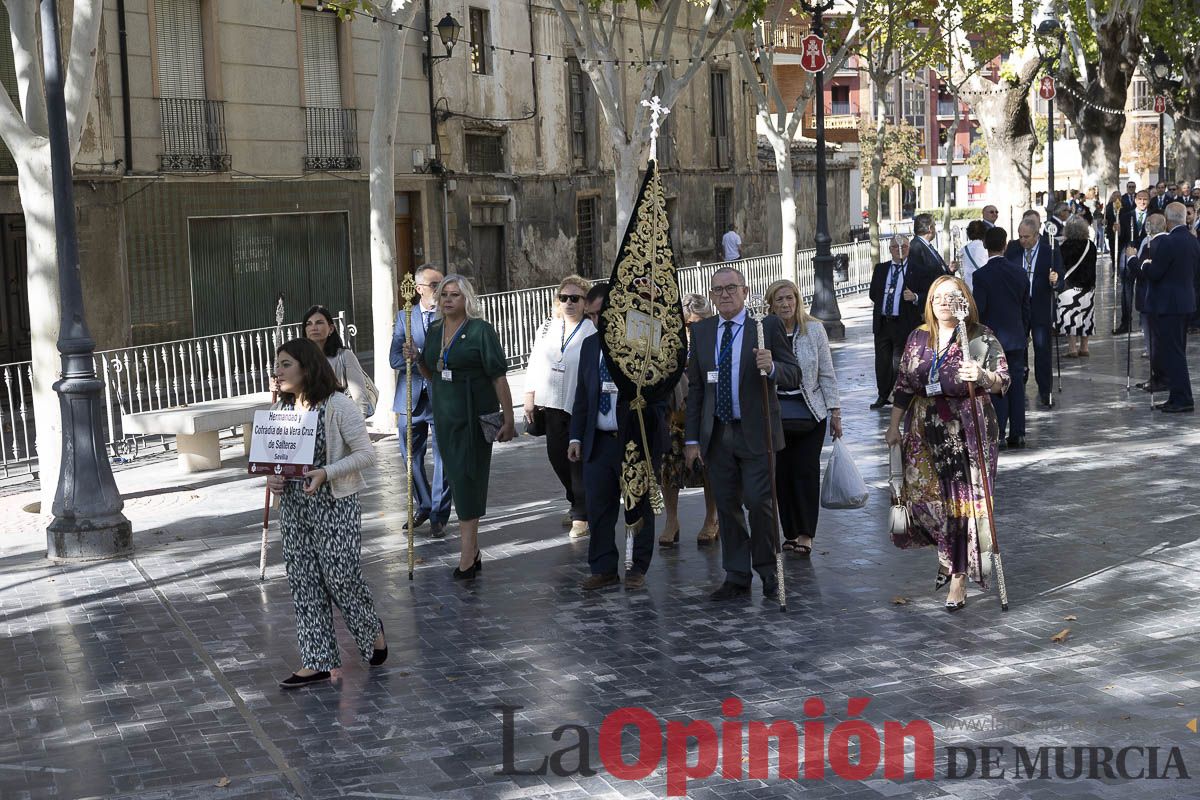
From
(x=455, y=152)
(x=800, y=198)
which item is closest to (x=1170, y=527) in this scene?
(x=455, y=152)

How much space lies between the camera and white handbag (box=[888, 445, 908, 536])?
8.24 m

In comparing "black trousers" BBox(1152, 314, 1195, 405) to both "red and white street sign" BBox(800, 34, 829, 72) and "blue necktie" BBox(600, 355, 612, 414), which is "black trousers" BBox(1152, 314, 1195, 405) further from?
"red and white street sign" BBox(800, 34, 829, 72)

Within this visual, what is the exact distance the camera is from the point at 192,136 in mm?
22859

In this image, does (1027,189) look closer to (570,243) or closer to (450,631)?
(570,243)

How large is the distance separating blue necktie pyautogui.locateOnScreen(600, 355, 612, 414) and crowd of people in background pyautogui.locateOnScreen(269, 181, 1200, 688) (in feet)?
0.04

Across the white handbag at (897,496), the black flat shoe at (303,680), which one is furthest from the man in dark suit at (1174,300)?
the black flat shoe at (303,680)

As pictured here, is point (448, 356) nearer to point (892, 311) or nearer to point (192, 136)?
point (892, 311)

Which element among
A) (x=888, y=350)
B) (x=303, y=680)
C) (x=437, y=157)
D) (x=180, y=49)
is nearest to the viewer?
(x=303, y=680)

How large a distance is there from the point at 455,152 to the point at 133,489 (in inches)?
670

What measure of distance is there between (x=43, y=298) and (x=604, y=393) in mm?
5077

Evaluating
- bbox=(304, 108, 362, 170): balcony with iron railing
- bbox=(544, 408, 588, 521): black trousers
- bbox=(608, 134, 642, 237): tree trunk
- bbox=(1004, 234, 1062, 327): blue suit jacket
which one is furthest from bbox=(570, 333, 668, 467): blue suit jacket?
bbox=(304, 108, 362, 170): balcony with iron railing

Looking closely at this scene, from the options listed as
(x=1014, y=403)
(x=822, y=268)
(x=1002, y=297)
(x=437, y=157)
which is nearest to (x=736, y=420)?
(x=1002, y=297)

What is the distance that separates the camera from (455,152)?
2925 cm

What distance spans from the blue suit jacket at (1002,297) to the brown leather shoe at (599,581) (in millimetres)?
4984
